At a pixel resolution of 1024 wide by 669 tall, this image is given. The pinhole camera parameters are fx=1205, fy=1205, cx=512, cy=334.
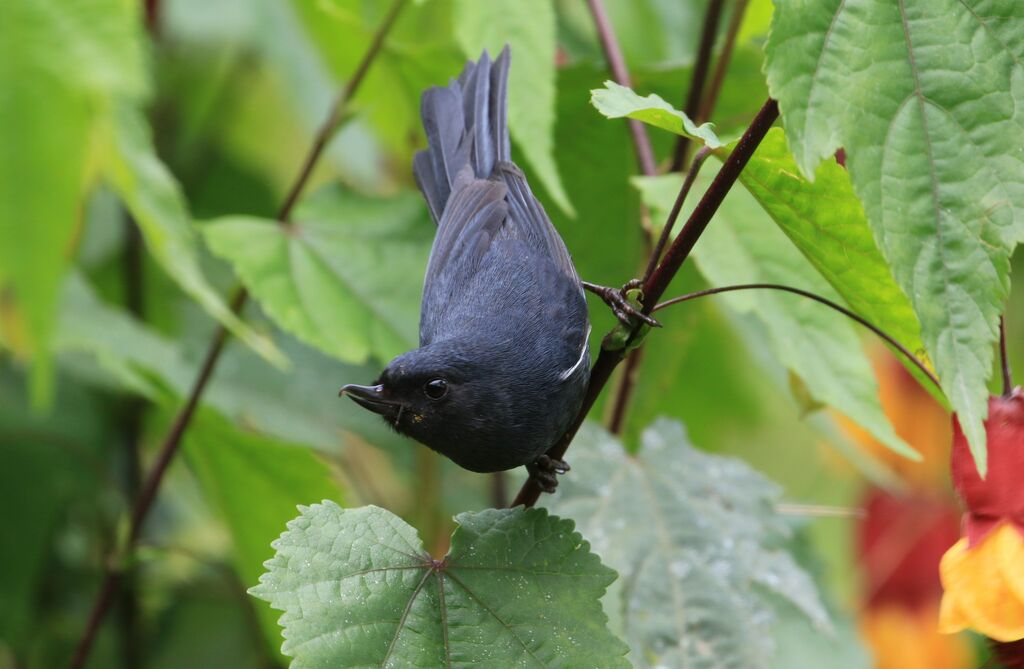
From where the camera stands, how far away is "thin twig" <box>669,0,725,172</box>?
69.1 inches

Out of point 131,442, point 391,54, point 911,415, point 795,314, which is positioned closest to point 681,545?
point 795,314

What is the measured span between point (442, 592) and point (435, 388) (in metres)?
0.28

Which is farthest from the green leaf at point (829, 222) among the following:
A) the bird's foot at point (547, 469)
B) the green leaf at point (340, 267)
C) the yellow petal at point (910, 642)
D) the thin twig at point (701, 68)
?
the yellow petal at point (910, 642)

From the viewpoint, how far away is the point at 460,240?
1604 mm

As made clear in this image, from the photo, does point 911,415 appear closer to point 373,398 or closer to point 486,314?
point 486,314

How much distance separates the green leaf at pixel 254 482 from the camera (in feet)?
6.01

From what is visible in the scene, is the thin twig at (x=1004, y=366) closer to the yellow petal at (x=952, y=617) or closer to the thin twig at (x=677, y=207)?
the yellow petal at (x=952, y=617)

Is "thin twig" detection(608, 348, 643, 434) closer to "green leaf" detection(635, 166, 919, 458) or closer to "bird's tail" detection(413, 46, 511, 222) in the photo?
"green leaf" detection(635, 166, 919, 458)

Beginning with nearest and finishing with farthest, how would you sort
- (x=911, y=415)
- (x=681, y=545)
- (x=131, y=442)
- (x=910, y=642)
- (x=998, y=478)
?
1. (x=998, y=478)
2. (x=681, y=545)
3. (x=131, y=442)
4. (x=910, y=642)
5. (x=911, y=415)

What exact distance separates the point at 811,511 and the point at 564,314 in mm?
431

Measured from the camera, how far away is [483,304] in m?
1.51

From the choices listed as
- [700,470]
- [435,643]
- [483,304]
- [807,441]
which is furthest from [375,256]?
[807,441]

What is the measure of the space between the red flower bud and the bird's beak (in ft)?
1.93

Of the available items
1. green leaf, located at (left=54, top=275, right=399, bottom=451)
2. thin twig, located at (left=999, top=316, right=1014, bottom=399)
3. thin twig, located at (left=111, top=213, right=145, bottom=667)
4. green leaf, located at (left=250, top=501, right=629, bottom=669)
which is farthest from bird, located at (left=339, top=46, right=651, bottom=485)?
thin twig, located at (left=111, top=213, right=145, bottom=667)
